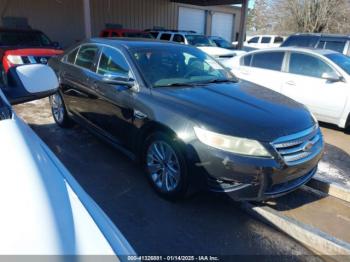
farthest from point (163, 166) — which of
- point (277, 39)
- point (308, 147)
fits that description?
point (277, 39)

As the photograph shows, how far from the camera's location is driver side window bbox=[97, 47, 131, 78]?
3688 millimetres

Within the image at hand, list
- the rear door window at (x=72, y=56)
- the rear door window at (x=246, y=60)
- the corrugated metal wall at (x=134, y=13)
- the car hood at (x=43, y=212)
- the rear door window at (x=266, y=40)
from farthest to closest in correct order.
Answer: the rear door window at (x=266, y=40)
the corrugated metal wall at (x=134, y=13)
the rear door window at (x=246, y=60)
the rear door window at (x=72, y=56)
the car hood at (x=43, y=212)

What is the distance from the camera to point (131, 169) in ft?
13.3

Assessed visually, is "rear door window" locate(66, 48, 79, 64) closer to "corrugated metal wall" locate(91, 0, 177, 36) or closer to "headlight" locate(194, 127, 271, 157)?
"headlight" locate(194, 127, 271, 157)

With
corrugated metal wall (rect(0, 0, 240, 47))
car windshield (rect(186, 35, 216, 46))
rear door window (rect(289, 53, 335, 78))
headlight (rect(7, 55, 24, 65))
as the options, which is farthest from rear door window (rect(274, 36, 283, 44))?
headlight (rect(7, 55, 24, 65))

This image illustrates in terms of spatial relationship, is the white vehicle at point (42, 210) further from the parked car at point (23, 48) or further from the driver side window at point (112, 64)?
the parked car at point (23, 48)

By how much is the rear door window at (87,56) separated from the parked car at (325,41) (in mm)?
8198

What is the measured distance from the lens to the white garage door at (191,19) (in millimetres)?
20283

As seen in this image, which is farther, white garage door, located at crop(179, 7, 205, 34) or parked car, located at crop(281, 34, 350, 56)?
white garage door, located at crop(179, 7, 205, 34)

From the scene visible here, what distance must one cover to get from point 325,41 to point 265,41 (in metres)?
11.8

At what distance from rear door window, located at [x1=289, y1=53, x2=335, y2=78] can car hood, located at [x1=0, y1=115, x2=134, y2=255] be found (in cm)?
548

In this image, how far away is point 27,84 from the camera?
2.19 metres

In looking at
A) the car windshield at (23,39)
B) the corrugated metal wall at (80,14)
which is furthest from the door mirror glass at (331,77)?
the corrugated metal wall at (80,14)

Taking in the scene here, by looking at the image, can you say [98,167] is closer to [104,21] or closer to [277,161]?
[277,161]
